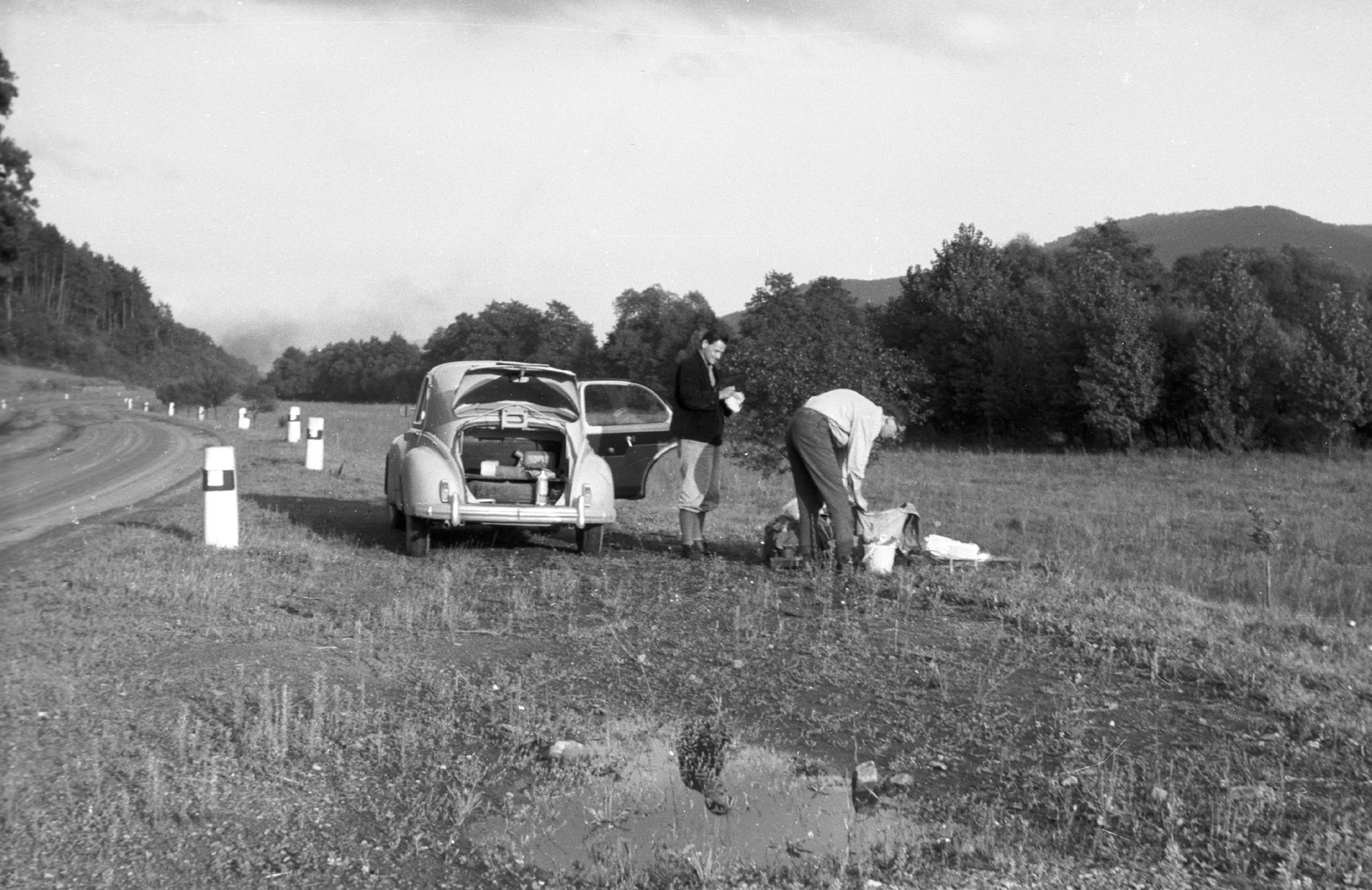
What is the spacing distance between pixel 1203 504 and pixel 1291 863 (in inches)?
876

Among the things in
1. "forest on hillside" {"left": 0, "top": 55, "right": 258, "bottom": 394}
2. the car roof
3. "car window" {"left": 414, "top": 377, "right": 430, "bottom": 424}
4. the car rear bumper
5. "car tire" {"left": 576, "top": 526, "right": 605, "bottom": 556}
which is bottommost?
"car tire" {"left": 576, "top": 526, "right": 605, "bottom": 556}

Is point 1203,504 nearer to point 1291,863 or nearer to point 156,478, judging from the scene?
point 156,478

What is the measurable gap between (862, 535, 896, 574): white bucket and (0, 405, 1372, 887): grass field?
286mm

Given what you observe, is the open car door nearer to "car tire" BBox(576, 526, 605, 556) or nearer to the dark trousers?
"car tire" BBox(576, 526, 605, 556)

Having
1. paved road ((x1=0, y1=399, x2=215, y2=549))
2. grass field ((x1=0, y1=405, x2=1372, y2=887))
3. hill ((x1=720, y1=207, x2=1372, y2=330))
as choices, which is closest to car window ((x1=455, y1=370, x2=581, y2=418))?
grass field ((x1=0, y1=405, x2=1372, y2=887))

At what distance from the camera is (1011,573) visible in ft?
31.8

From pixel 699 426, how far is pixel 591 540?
5.13 feet

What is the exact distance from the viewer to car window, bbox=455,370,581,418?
11.4 metres

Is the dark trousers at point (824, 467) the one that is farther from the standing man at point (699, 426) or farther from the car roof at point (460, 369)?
the car roof at point (460, 369)

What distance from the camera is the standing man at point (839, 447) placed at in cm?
926

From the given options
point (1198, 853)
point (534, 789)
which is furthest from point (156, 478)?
point (1198, 853)

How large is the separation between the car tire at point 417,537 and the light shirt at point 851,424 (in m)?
3.70

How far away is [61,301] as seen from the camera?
1062cm

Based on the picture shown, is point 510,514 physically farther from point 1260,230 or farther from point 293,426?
point 1260,230
